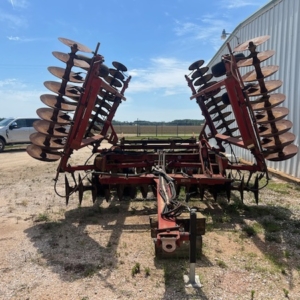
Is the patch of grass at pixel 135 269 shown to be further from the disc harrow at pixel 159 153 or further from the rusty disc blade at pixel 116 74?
the rusty disc blade at pixel 116 74

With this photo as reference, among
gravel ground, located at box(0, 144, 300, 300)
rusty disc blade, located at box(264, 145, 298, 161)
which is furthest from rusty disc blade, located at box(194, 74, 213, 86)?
gravel ground, located at box(0, 144, 300, 300)

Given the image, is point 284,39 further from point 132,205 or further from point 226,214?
point 132,205

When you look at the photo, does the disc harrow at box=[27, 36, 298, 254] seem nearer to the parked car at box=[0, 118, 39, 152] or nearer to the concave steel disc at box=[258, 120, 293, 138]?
the concave steel disc at box=[258, 120, 293, 138]

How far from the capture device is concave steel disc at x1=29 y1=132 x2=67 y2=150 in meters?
4.86

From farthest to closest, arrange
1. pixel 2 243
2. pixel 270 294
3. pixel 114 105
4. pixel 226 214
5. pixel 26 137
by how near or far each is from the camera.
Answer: pixel 26 137, pixel 114 105, pixel 226 214, pixel 2 243, pixel 270 294

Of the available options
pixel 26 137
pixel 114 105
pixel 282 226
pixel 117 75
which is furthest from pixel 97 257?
pixel 26 137

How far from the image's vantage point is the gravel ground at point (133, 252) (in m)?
2.89

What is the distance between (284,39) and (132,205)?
606 centimetres

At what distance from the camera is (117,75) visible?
7316 millimetres

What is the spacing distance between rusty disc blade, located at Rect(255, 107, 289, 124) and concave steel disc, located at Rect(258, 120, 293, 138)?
0.42 ft

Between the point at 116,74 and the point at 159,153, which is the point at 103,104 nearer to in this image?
the point at 116,74

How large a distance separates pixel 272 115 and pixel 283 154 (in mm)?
678

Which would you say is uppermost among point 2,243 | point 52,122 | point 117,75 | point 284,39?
point 284,39

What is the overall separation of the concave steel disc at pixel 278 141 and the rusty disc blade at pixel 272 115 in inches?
13.3
